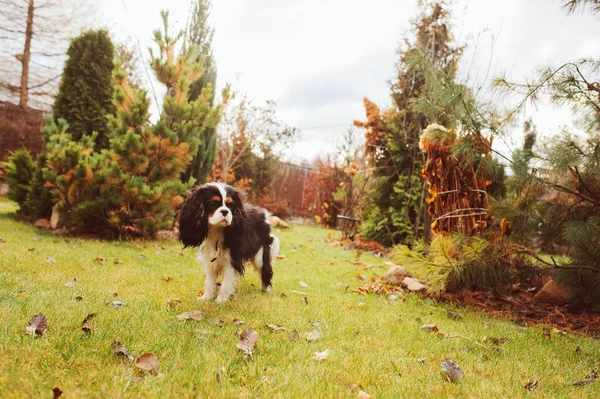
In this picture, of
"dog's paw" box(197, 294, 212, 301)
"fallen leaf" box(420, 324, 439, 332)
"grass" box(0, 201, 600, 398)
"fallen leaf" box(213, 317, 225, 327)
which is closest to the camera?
"grass" box(0, 201, 600, 398)

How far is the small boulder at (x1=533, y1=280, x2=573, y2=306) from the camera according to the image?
3.90m

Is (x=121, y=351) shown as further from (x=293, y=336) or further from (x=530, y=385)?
(x=530, y=385)

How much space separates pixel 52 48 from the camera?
17125 mm

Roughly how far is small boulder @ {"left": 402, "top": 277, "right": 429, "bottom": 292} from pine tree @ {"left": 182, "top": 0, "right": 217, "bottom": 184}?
526cm

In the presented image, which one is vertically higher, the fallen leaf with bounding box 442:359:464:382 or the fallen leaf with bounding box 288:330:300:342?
the fallen leaf with bounding box 442:359:464:382

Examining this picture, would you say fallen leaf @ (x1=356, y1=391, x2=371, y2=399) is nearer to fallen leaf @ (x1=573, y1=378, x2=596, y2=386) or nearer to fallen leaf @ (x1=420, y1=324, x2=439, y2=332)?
fallen leaf @ (x1=573, y1=378, x2=596, y2=386)

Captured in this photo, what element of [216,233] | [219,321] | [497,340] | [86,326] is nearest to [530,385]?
[497,340]

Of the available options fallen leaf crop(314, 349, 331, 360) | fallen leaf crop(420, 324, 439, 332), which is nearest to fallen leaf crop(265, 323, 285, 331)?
fallen leaf crop(314, 349, 331, 360)

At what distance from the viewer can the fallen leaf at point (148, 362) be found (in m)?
Result: 1.77

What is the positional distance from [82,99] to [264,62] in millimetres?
7908

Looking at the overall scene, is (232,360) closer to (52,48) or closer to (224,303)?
(224,303)

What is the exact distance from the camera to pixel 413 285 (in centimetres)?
444

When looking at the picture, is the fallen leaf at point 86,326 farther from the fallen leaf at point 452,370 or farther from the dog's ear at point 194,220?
the fallen leaf at point 452,370

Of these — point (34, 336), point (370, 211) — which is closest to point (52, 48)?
point (370, 211)
